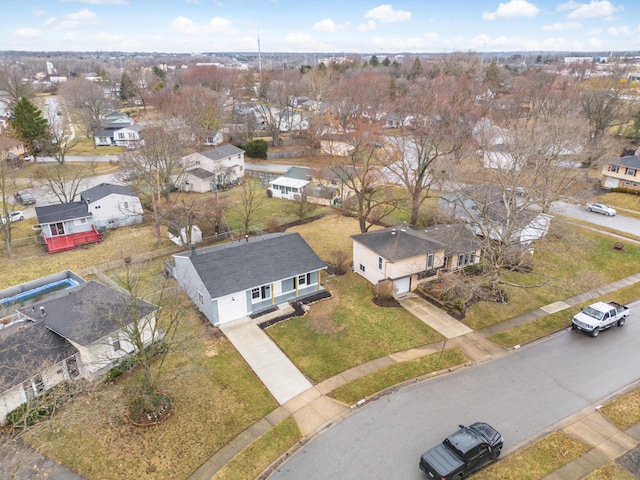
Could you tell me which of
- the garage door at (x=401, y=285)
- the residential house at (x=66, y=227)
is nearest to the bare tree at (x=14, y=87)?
the residential house at (x=66, y=227)

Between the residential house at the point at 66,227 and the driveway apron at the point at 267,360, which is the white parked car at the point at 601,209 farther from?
the residential house at the point at 66,227

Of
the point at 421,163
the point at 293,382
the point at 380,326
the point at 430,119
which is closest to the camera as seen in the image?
the point at 293,382

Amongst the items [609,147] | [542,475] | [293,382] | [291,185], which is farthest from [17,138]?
[609,147]

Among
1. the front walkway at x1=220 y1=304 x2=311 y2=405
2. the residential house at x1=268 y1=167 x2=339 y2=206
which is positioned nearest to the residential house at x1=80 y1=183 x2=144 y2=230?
the residential house at x1=268 y1=167 x2=339 y2=206

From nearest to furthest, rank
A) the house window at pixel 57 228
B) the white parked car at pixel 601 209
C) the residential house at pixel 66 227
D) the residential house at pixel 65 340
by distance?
the residential house at pixel 65 340
the residential house at pixel 66 227
the house window at pixel 57 228
the white parked car at pixel 601 209

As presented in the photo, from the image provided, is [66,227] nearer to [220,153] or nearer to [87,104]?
[220,153]

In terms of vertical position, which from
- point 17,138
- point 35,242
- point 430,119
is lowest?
point 35,242

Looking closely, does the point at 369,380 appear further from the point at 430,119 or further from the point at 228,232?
the point at 430,119
